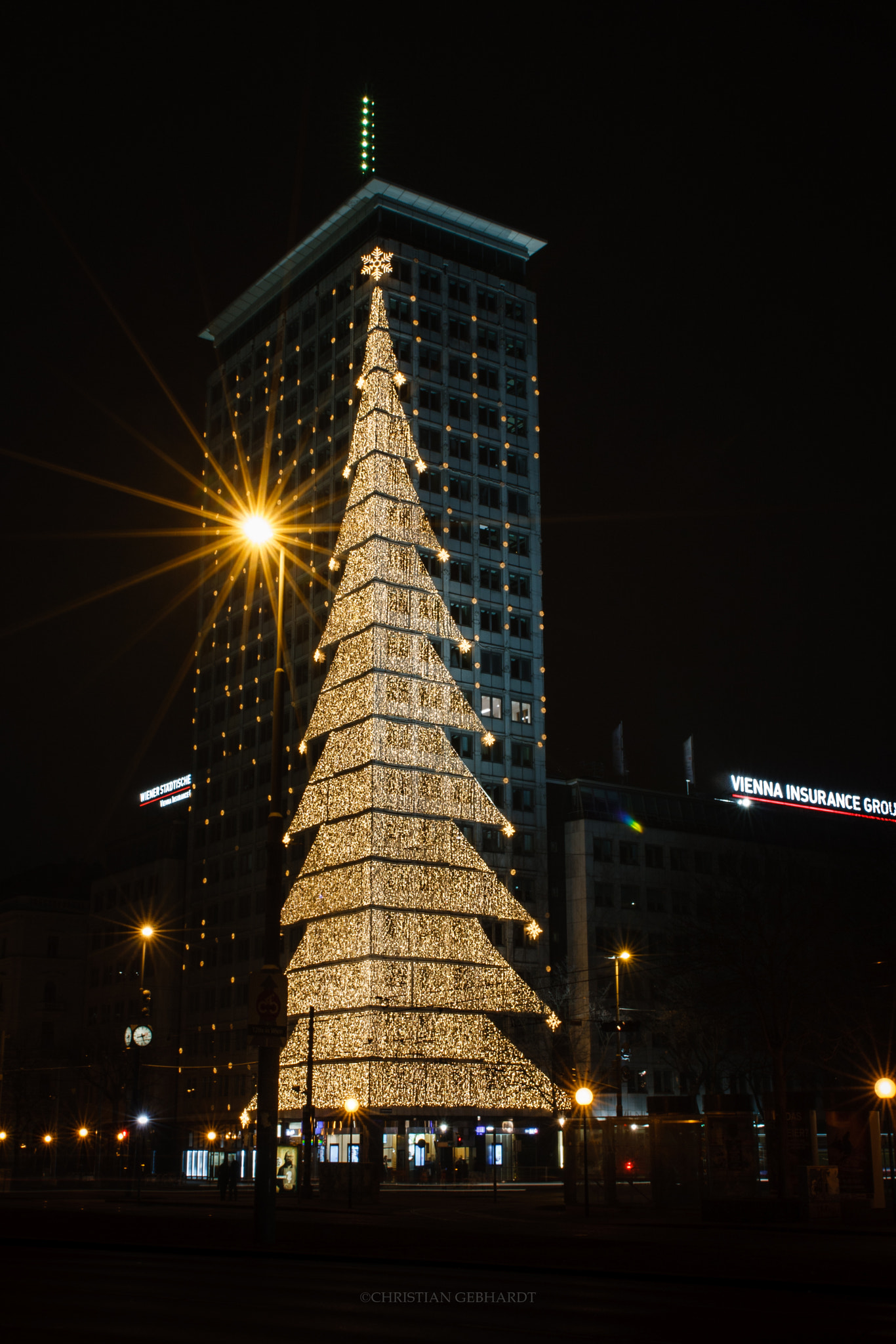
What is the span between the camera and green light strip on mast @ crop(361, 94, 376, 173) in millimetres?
100562

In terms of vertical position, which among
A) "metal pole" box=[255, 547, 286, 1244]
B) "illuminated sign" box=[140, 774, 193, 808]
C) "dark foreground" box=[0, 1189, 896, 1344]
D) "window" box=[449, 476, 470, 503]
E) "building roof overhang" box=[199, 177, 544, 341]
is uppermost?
"building roof overhang" box=[199, 177, 544, 341]

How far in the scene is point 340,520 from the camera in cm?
9300

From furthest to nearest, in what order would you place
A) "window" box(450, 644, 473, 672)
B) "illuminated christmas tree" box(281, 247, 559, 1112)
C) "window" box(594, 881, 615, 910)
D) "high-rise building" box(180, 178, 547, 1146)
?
"window" box(594, 881, 615, 910) < "high-rise building" box(180, 178, 547, 1146) < "window" box(450, 644, 473, 672) < "illuminated christmas tree" box(281, 247, 559, 1112)

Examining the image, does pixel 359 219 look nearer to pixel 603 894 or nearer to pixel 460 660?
pixel 460 660

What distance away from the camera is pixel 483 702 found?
9138 cm

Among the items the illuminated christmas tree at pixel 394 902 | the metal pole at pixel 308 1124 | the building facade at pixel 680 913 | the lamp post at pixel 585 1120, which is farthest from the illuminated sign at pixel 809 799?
the lamp post at pixel 585 1120

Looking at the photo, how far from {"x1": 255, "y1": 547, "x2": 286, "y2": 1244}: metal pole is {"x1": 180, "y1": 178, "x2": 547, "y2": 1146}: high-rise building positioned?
6365 cm

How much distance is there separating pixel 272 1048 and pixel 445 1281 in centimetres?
581

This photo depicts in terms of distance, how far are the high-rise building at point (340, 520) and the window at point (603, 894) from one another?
5.70m

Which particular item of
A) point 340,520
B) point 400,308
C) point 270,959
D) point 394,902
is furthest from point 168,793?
point 270,959

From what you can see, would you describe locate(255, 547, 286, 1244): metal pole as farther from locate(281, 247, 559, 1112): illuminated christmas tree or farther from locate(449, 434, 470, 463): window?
locate(449, 434, 470, 463): window

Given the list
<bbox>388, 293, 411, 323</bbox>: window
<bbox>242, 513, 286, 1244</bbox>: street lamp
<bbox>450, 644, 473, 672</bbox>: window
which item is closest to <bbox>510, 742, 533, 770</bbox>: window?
<bbox>450, 644, 473, 672</bbox>: window

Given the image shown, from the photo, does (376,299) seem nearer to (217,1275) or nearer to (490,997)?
(490,997)

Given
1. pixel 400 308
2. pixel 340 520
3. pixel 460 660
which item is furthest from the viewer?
pixel 400 308
